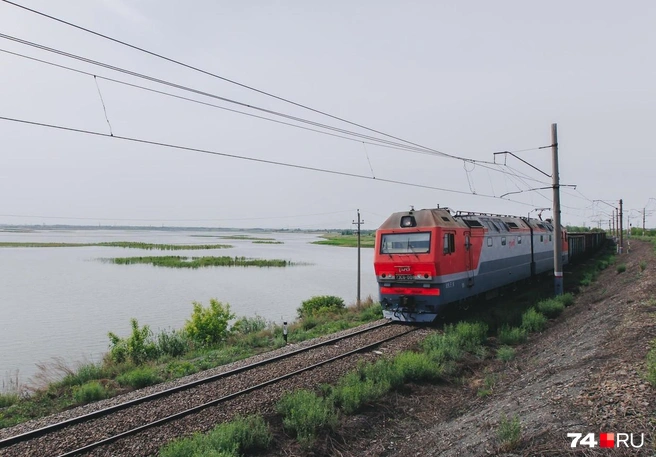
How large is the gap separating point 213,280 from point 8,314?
766 inches

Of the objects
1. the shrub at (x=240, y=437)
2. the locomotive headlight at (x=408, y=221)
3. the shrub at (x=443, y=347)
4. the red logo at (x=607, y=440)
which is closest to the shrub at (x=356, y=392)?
the shrub at (x=240, y=437)

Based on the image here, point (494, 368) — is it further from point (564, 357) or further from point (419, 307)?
point (419, 307)

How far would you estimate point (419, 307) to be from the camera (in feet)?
50.5

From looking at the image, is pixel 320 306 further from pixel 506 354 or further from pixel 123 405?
pixel 123 405

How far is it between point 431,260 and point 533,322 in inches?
174

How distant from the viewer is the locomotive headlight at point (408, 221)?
51.3ft

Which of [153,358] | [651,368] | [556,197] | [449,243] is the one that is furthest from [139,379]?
[556,197]

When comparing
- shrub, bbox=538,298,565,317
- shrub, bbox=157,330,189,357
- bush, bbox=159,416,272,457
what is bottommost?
shrub, bbox=157,330,189,357

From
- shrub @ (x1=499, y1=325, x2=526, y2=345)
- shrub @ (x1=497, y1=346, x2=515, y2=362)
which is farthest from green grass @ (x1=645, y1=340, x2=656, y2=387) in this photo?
shrub @ (x1=499, y1=325, x2=526, y2=345)

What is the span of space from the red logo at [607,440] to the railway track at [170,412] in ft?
19.2

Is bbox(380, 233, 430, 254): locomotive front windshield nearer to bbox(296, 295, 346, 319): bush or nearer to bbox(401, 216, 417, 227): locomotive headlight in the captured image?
bbox(401, 216, 417, 227): locomotive headlight

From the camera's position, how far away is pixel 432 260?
14641 mm

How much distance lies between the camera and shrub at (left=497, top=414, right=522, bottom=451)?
19.9 ft

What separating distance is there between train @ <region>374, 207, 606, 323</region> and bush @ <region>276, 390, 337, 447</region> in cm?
704
